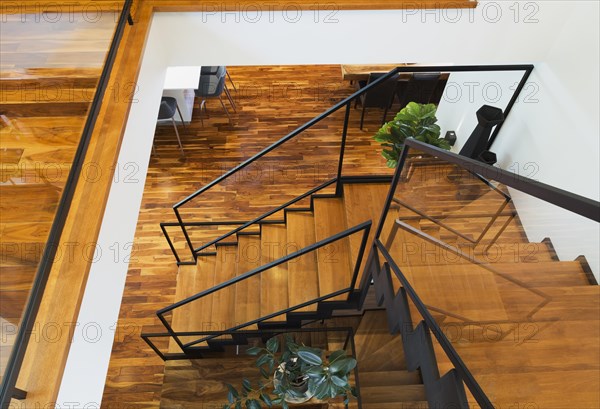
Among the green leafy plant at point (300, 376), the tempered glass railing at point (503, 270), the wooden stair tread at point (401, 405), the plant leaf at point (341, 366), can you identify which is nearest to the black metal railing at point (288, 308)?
the green leafy plant at point (300, 376)

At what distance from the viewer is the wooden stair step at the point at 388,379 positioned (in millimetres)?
3367

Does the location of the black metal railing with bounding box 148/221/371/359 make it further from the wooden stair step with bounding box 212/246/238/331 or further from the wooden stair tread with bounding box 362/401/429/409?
the wooden stair tread with bounding box 362/401/429/409

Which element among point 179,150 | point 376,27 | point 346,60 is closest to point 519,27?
point 376,27

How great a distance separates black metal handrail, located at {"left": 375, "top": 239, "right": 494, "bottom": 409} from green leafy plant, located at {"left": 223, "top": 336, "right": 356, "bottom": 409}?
847mm

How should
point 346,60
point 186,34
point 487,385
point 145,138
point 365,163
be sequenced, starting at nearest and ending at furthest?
point 487,385, point 145,138, point 186,34, point 346,60, point 365,163

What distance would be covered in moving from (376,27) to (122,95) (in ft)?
5.88

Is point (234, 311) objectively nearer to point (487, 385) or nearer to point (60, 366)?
point (60, 366)

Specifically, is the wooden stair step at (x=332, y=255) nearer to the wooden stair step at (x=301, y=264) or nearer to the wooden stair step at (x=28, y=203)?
the wooden stair step at (x=301, y=264)

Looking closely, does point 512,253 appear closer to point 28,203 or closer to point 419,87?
point 28,203

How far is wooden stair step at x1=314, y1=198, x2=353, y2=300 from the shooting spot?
302 cm

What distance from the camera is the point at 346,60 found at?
3.25 metres

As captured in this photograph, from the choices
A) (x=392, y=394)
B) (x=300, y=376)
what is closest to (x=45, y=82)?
(x=300, y=376)

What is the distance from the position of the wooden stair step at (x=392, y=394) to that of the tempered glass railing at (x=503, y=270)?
1.41m

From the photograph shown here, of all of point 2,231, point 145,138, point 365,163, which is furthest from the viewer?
point 365,163
